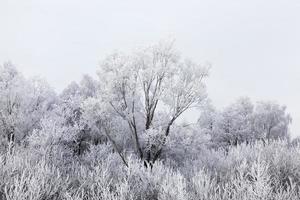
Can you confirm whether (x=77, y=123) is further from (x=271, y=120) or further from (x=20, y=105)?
(x=271, y=120)

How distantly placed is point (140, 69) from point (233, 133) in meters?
27.4

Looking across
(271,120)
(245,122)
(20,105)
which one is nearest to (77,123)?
(20,105)

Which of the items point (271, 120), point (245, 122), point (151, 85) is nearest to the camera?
point (151, 85)

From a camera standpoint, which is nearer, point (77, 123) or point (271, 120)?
point (77, 123)

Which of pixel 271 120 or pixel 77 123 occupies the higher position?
pixel 271 120

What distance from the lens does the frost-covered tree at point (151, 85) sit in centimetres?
2644

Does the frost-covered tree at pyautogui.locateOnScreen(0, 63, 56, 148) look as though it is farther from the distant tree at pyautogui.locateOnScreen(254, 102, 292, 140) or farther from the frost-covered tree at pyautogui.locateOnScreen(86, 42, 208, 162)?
the distant tree at pyautogui.locateOnScreen(254, 102, 292, 140)

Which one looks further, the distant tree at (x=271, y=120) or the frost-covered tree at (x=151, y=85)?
the distant tree at (x=271, y=120)

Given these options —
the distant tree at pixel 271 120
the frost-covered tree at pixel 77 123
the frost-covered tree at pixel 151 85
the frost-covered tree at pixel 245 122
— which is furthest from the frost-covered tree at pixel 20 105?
the distant tree at pixel 271 120

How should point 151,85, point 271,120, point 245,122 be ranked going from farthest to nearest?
point 271,120 < point 245,122 < point 151,85

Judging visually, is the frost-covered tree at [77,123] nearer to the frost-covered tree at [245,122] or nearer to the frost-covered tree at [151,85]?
the frost-covered tree at [151,85]

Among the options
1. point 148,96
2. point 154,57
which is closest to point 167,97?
point 148,96

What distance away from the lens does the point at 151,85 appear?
27.4 m

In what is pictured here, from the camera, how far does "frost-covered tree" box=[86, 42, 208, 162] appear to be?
26.4 metres
